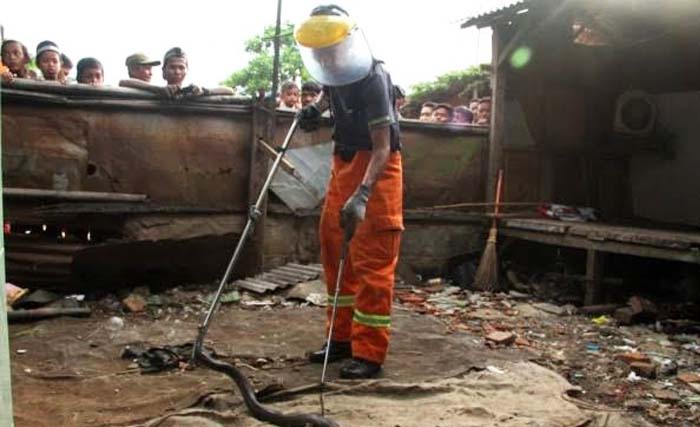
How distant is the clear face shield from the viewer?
3.38 metres

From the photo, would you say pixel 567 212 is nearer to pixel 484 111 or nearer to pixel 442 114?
pixel 484 111

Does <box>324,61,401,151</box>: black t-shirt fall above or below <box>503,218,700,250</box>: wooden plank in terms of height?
above

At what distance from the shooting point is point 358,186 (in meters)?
3.65

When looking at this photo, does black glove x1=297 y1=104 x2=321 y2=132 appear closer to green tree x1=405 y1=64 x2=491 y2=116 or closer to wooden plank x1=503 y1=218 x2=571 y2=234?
wooden plank x1=503 y1=218 x2=571 y2=234

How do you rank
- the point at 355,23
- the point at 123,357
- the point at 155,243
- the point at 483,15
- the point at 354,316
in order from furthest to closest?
the point at 483,15 < the point at 155,243 < the point at 123,357 < the point at 354,316 < the point at 355,23

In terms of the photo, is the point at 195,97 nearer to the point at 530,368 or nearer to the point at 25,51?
the point at 25,51

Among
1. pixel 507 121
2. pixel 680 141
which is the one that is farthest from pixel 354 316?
pixel 680 141

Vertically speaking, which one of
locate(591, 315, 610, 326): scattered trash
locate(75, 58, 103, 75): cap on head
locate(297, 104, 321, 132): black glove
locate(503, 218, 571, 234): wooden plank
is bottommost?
locate(591, 315, 610, 326): scattered trash

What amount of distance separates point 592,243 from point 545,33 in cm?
271

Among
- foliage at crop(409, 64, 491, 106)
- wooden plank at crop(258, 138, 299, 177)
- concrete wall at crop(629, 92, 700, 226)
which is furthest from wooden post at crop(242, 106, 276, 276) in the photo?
foliage at crop(409, 64, 491, 106)

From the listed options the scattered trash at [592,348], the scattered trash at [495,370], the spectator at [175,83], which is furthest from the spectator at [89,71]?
the scattered trash at [592,348]

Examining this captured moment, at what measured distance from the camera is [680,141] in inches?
325

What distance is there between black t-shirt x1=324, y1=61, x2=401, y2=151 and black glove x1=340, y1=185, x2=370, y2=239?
0.39 m

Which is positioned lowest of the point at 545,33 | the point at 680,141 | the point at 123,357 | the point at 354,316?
the point at 123,357
